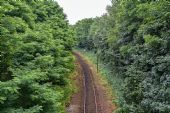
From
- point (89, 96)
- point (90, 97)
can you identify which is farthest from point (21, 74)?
point (89, 96)

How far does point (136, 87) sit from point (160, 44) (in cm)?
328

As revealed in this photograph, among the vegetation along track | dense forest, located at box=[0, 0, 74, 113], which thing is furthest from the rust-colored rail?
dense forest, located at box=[0, 0, 74, 113]

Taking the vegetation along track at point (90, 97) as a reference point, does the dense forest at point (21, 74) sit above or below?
above

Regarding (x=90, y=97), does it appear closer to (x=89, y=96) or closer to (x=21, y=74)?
(x=89, y=96)

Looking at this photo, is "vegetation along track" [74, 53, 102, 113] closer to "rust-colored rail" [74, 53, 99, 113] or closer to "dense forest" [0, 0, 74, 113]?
"rust-colored rail" [74, 53, 99, 113]

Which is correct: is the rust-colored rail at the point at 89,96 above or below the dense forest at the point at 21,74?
below

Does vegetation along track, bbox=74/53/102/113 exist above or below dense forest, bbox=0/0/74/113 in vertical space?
below

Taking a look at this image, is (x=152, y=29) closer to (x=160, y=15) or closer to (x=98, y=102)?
(x=160, y=15)

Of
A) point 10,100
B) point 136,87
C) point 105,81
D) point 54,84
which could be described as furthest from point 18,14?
point 105,81

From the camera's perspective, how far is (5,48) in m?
18.2

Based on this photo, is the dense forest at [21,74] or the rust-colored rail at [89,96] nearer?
the dense forest at [21,74]

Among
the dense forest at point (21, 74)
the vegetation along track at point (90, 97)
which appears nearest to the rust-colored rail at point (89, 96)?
the vegetation along track at point (90, 97)

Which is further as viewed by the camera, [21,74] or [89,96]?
[89,96]

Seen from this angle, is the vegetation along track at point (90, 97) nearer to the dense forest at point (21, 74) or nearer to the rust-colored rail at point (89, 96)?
the rust-colored rail at point (89, 96)
